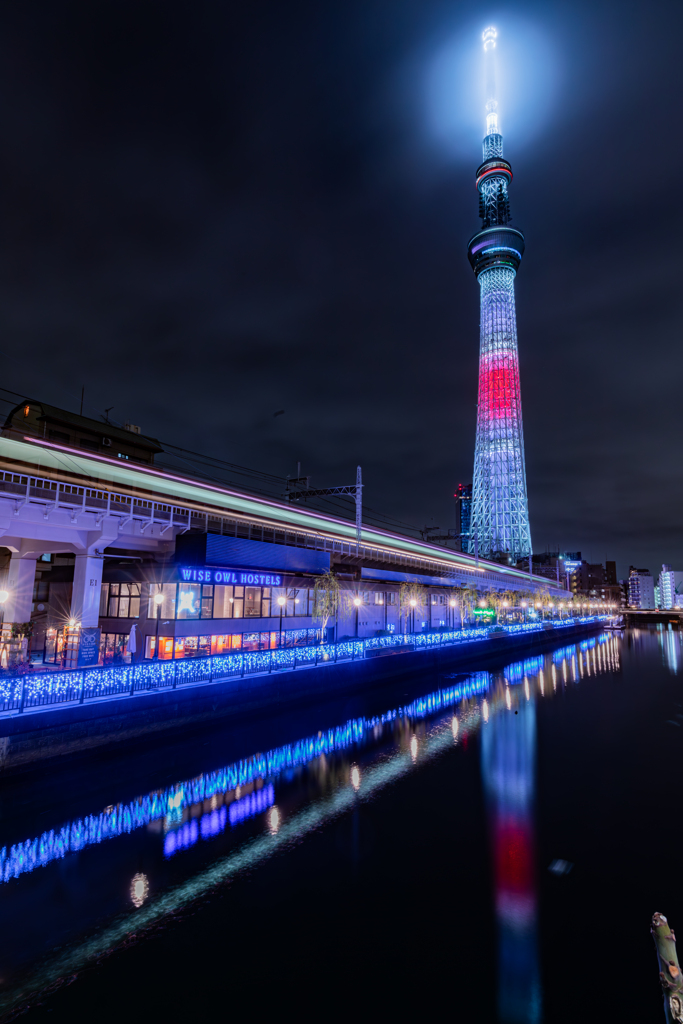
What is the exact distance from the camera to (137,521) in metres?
27.0

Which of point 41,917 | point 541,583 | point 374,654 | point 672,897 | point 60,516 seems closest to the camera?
point 41,917

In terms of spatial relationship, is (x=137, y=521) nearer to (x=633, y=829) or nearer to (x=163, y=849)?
(x=163, y=849)

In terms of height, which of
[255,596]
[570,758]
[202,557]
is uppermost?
Answer: [202,557]

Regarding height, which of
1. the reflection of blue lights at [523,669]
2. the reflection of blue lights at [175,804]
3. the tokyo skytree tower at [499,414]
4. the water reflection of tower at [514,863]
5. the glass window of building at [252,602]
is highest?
the tokyo skytree tower at [499,414]

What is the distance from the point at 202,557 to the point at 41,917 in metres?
19.5

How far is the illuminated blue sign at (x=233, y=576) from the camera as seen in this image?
97.0 ft

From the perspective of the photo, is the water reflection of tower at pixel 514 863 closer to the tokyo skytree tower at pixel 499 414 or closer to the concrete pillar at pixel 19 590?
the concrete pillar at pixel 19 590

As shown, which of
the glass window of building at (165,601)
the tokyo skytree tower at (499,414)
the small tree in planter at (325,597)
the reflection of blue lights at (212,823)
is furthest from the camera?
the tokyo skytree tower at (499,414)

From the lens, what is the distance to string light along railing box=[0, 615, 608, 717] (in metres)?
16.3

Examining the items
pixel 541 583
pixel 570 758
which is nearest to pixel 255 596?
pixel 570 758

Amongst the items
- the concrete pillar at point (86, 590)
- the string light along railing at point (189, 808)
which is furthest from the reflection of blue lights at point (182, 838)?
the concrete pillar at point (86, 590)

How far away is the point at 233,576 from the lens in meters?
32.2

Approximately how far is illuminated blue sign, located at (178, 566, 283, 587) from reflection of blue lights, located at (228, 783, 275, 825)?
15.0 m

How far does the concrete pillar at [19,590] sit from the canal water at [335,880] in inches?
591
